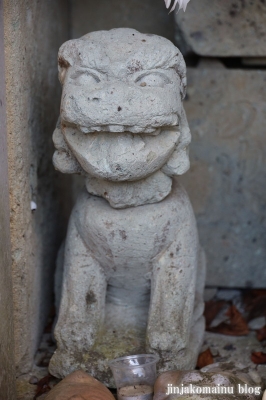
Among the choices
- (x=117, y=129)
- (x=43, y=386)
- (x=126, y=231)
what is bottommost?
(x=43, y=386)

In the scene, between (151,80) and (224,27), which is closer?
(151,80)

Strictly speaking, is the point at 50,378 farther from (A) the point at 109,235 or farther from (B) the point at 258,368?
(B) the point at 258,368

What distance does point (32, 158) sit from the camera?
89.6 inches

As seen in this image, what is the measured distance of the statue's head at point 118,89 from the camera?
1870 mm

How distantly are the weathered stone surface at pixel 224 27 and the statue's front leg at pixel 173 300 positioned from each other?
28.3 inches

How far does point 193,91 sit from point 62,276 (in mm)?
904

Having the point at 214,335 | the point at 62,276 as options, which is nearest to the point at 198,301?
the point at 214,335

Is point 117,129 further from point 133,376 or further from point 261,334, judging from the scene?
point 261,334

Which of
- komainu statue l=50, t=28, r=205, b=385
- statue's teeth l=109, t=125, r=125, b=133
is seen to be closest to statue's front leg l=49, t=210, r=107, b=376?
komainu statue l=50, t=28, r=205, b=385

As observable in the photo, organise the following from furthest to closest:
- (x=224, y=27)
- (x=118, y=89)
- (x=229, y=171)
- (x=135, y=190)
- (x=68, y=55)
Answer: (x=229, y=171) < (x=224, y=27) < (x=135, y=190) < (x=68, y=55) < (x=118, y=89)

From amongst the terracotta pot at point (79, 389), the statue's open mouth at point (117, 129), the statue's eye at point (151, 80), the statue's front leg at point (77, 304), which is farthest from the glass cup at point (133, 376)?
the statue's eye at point (151, 80)

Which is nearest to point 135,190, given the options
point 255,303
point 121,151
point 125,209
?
point 125,209

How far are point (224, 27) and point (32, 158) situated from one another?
0.90 m

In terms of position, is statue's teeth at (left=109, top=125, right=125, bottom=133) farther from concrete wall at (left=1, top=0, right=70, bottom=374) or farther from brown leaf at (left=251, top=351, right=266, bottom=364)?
brown leaf at (left=251, top=351, right=266, bottom=364)
